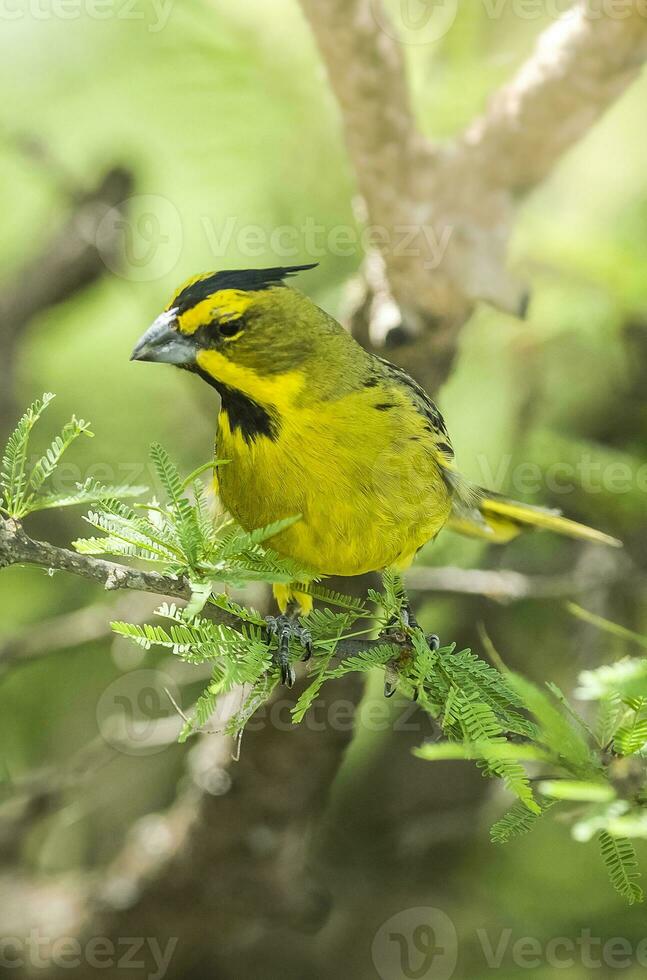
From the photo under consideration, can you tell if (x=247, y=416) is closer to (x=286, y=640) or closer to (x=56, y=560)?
(x=286, y=640)

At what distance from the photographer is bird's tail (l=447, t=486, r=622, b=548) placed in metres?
3.18

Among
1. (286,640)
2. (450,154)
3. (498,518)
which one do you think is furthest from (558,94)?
(286,640)

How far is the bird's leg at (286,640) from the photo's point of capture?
2158 millimetres

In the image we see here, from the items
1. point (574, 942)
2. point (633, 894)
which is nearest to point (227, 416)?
point (633, 894)

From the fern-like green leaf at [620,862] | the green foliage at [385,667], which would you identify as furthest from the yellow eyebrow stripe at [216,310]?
the fern-like green leaf at [620,862]

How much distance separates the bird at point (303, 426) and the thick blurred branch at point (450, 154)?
66 centimetres

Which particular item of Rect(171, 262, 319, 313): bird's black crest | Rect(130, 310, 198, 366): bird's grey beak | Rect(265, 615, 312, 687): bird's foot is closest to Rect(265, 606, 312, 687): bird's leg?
Rect(265, 615, 312, 687): bird's foot

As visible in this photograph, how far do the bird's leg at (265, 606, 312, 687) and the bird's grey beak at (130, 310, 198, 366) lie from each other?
2.42 feet

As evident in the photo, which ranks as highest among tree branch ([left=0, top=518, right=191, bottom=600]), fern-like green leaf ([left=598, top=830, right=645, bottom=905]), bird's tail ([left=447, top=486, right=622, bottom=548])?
tree branch ([left=0, top=518, right=191, bottom=600])

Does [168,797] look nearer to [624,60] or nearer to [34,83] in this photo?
[34,83]

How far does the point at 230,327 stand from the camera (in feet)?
8.74

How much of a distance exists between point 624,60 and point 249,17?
1737mm

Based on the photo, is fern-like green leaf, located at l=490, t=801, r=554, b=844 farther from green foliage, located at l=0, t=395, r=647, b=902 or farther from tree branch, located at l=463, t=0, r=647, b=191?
tree branch, located at l=463, t=0, r=647, b=191

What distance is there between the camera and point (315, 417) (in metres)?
2.67
